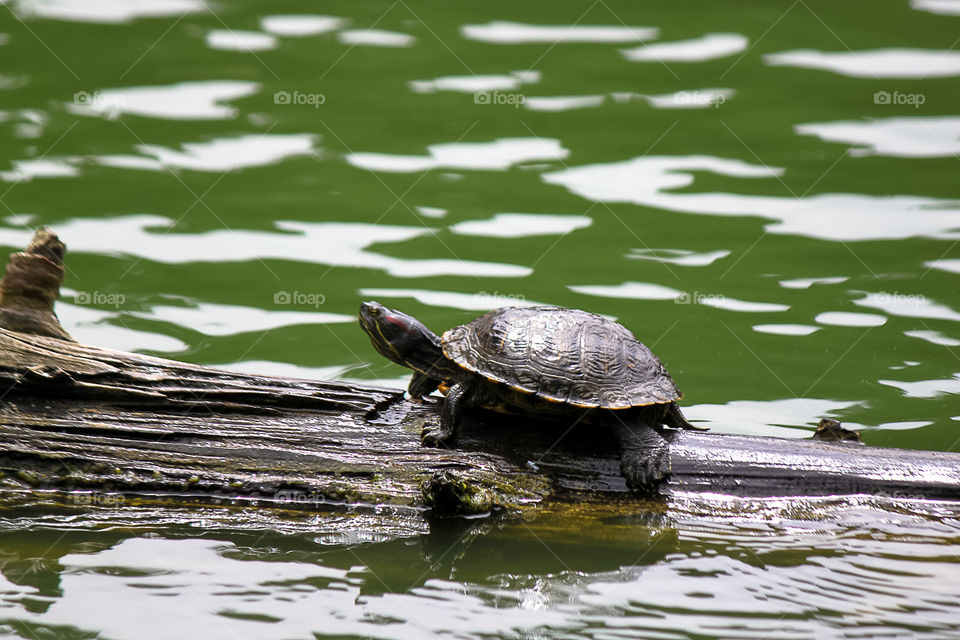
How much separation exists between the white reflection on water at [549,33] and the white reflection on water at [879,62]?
170 centimetres

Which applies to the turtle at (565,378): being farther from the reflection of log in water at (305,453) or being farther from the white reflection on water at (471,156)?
the white reflection on water at (471,156)

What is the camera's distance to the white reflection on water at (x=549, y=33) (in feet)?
38.1

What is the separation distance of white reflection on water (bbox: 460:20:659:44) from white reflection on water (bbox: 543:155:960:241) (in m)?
2.38

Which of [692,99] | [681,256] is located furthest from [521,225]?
[692,99]

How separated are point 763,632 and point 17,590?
2.82 metres

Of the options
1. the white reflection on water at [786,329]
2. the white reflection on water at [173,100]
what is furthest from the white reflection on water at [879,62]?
the white reflection on water at [173,100]

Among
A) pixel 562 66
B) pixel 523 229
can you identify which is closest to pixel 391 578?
pixel 523 229

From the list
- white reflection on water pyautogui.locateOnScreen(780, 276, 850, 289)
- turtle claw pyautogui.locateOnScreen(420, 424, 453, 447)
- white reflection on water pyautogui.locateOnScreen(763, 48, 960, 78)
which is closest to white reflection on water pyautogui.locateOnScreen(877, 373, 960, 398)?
white reflection on water pyautogui.locateOnScreen(780, 276, 850, 289)

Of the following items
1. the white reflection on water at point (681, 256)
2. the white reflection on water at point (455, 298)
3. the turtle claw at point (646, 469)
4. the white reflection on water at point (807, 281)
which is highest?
the white reflection on water at point (681, 256)

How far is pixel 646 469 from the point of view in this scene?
A: 171 inches

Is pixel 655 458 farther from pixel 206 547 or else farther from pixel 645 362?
pixel 206 547

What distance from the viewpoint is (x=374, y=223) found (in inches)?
369

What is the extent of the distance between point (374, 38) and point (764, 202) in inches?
209

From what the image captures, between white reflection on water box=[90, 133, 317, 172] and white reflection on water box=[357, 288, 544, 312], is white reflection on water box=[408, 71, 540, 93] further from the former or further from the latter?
white reflection on water box=[357, 288, 544, 312]
